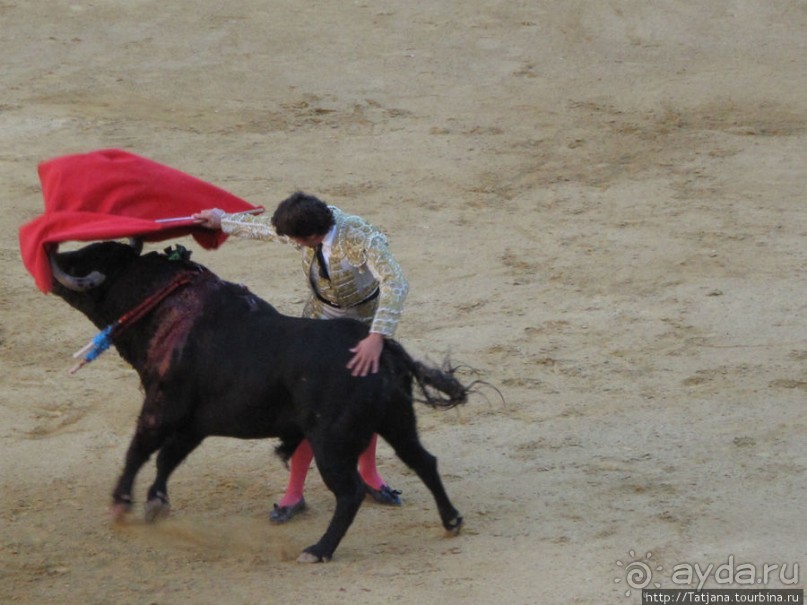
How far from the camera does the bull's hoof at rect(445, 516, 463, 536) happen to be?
5609 millimetres

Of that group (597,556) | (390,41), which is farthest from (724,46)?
(597,556)

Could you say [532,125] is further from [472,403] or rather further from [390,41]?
[472,403]

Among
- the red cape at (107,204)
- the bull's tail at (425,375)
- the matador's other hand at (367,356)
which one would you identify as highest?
the red cape at (107,204)

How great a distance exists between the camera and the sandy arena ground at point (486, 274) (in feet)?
18.0

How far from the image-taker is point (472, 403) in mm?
7137

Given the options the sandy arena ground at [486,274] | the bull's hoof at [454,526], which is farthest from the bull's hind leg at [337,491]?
the bull's hoof at [454,526]

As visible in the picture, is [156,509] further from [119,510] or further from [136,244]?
[136,244]

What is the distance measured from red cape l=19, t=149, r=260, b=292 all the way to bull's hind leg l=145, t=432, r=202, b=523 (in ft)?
2.64

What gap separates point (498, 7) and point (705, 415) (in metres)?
7.01

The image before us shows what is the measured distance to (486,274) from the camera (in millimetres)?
8656

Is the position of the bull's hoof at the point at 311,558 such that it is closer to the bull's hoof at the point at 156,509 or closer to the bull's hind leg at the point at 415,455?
the bull's hind leg at the point at 415,455

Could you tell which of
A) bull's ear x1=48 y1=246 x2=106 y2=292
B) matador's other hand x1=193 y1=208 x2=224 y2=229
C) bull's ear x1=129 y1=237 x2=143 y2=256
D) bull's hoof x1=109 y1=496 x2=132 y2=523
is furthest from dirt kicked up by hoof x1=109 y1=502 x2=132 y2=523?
matador's other hand x1=193 y1=208 x2=224 y2=229

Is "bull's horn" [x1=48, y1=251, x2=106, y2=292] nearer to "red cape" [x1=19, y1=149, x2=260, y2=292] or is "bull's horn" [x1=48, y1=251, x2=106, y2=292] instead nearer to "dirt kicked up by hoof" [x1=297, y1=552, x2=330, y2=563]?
"red cape" [x1=19, y1=149, x2=260, y2=292]

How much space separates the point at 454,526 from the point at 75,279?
1804 millimetres
